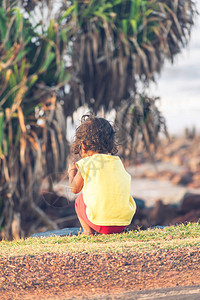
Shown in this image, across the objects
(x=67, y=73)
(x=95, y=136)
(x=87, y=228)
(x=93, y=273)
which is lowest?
(x=93, y=273)

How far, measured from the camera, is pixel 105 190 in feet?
12.1

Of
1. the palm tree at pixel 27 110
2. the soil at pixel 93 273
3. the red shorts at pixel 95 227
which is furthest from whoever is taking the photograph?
the palm tree at pixel 27 110

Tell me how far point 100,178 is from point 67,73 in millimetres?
4733

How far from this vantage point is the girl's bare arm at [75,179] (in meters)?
3.69

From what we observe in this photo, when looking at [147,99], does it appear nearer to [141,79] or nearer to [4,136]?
[141,79]

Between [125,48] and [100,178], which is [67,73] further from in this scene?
[100,178]

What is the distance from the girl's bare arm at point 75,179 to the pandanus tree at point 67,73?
3721mm

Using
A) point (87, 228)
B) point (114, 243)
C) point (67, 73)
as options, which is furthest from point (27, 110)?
point (114, 243)

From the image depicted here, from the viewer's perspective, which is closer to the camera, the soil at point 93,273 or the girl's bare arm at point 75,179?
the soil at point 93,273

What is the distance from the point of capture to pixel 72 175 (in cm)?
372

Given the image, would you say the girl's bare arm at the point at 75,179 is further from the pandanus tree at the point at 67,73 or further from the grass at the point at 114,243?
the pandanus tree at the point at 67,73

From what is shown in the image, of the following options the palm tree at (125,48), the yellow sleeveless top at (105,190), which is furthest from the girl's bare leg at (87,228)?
the palm tree at (125,48)

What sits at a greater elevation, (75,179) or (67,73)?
(67,73)

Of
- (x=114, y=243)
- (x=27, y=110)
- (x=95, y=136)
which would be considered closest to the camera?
(x=114, y=243)
